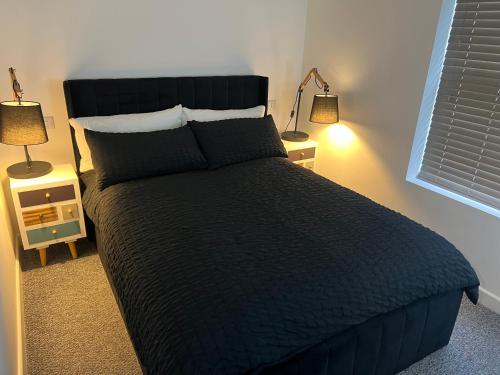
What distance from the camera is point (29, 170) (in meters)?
2.30

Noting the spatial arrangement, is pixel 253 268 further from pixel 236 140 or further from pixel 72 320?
pixel 236 140

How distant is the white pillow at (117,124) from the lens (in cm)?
241

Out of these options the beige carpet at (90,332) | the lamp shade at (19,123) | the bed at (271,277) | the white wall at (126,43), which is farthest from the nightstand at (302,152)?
the lamp shade at (19,123)

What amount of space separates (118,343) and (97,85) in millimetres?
1658

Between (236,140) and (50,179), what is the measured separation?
1.22m

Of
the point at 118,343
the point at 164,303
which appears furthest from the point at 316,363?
the point at 118,343

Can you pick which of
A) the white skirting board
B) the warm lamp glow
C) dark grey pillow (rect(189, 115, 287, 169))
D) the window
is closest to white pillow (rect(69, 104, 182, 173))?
dark grey pillow (rect(189, 115, 287, 169))

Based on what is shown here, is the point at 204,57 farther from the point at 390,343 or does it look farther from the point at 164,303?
the point at 390,343

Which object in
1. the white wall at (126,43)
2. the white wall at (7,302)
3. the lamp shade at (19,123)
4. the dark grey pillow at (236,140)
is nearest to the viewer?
the white wall at (7,302)

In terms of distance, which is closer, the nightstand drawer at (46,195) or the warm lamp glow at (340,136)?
the nightstand drawer at (46,195)

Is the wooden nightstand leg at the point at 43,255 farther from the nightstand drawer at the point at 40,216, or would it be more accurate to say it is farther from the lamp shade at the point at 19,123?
the lamp shade at the point at 19,123

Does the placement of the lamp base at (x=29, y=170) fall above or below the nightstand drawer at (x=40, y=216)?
above

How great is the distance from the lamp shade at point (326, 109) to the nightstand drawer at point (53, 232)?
76.4 inches

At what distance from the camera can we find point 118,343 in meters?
1.87
